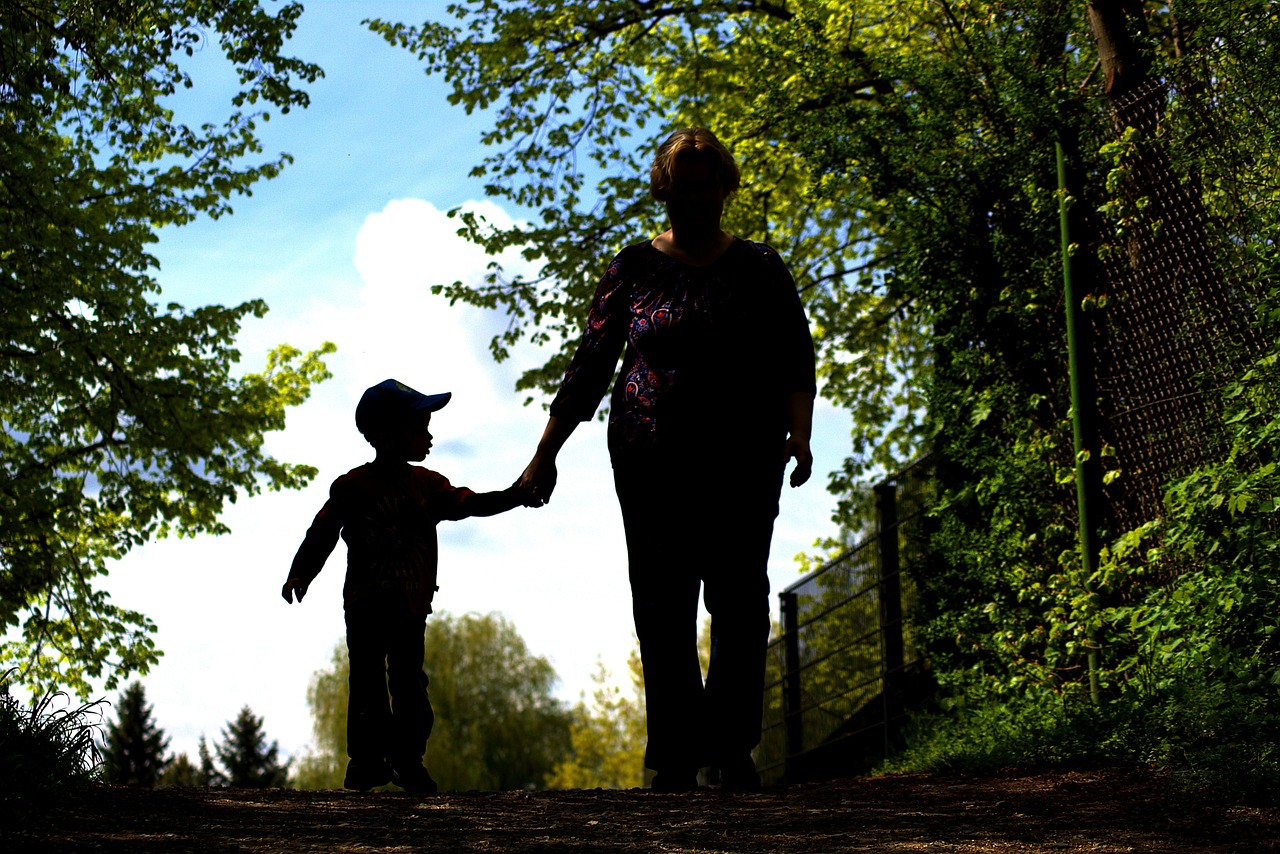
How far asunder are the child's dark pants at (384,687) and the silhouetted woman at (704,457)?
1.45 m

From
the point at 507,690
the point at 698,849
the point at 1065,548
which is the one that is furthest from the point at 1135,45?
the point at 507,690

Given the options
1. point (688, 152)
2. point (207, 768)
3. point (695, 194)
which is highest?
point (688, 152)

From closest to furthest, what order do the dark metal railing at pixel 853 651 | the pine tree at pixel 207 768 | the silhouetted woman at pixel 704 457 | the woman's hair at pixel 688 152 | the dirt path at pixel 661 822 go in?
the dirt path at pixel 661 822
the silhouetted woman at pixel 704 457
the woman's hair at pixel 688 152
the dark metal railing at pixel 853 651
the pine tree at pixel 207 768

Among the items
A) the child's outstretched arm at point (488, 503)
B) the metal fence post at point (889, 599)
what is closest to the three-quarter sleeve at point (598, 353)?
the child's outstretched arm at point (488, 503)

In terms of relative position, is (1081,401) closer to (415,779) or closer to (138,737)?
(415,779)

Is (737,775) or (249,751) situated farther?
(249,751)

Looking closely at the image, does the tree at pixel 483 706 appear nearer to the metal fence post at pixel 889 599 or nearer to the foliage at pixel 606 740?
the foliage at pixel 606 740

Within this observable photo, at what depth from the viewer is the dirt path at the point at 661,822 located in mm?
3887

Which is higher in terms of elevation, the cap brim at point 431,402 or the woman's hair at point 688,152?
the woman's hair at point 688,152

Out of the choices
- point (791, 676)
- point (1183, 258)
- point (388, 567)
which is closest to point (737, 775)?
point (388, 567)

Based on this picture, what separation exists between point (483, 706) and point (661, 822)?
46386 mm

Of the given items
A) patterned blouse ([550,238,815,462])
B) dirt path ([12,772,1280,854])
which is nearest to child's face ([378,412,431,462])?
patterned blouse ([550,238,815,462])

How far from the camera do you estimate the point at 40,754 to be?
4719mm

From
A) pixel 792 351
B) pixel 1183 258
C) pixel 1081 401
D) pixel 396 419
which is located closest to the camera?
pixel 792 351
